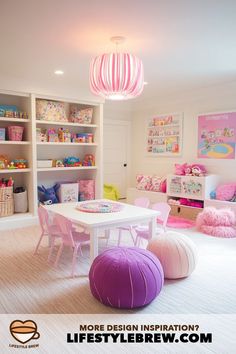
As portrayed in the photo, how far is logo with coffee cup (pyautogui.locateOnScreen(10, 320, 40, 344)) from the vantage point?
1935 millimetres

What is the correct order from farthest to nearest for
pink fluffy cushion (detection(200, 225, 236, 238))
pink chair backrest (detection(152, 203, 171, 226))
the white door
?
the white door, pink fluffy cushion (detection(200, 225, 236, 238)), pink chair backrest (detection(152, 203, 171, 226))

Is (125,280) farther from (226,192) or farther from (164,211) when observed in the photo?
(226,192)

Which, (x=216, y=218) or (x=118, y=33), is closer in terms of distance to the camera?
(x=118, y=33)

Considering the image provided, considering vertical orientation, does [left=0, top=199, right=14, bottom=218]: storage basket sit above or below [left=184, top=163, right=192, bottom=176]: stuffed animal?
below

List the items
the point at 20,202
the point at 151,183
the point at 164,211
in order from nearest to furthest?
the point at 164,211
the point at 20,202
the point at 151,183

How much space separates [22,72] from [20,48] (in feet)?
3.37

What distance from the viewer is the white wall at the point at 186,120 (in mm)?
5074

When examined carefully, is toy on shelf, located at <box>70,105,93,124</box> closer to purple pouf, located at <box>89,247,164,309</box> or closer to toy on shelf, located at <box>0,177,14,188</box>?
toy on shelf, located at <box>0,177,14,188</box>

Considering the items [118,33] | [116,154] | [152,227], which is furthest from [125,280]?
[116,154]

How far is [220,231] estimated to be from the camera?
4.18m

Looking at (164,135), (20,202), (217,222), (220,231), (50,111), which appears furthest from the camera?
(164,135)

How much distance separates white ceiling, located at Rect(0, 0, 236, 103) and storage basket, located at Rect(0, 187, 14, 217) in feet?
5.43

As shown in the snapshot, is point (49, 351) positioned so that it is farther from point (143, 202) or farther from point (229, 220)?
point (229, 220)

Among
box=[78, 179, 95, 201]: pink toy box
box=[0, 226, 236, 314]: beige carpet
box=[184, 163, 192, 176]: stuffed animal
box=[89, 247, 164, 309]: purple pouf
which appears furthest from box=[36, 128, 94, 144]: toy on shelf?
box=[89, 247, 164, 309]: purple pouf
